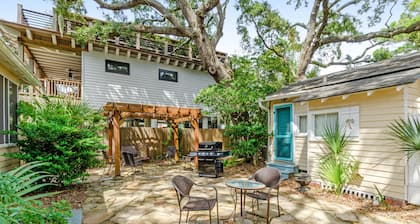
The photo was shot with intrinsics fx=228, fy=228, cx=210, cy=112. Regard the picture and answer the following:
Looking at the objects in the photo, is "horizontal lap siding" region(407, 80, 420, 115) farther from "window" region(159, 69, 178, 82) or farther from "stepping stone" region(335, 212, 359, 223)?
"window" region(159, 69, 178, 82)

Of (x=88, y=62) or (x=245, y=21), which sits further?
(x=245, y=21)

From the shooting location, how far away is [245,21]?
12586 mm

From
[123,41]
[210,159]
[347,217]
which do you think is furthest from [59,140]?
[123,41]

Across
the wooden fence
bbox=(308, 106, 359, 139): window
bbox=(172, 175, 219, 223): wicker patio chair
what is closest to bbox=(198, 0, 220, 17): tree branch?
bbox=(308, 106, 359, 139): window

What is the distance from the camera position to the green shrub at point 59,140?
17.4 ft

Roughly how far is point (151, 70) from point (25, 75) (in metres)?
7.20

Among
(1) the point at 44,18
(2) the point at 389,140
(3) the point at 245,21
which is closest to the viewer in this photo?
(2) the point at 389,140

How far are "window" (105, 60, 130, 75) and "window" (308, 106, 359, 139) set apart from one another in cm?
928

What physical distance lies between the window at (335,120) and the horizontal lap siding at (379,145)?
0.13 metres

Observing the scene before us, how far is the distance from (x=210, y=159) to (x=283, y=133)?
268cm

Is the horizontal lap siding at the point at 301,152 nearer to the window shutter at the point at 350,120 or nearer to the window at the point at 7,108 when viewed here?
the window shutter at the point at 350,120

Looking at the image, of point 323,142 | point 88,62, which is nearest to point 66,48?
point 88,62

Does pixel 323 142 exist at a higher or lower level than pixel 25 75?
lower

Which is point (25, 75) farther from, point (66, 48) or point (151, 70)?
point (151, 70)
